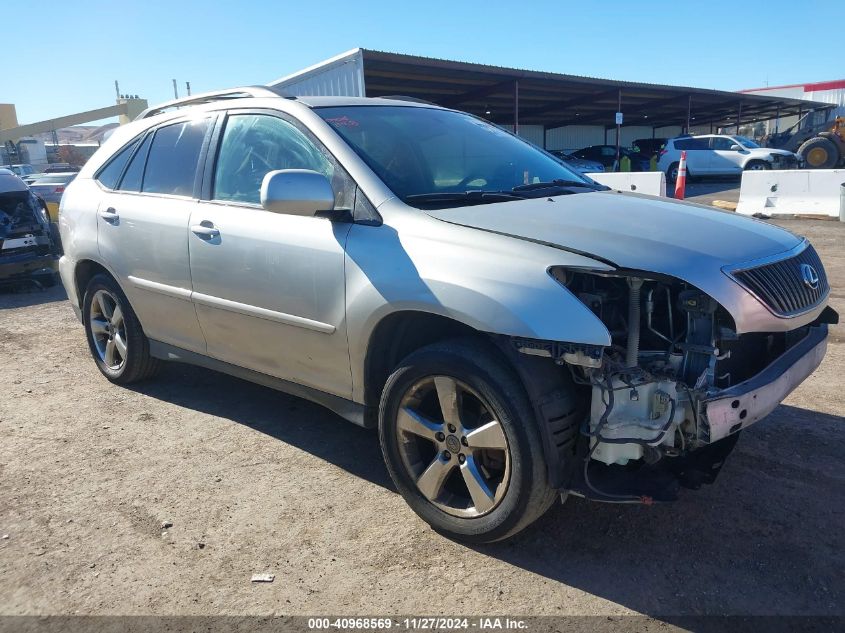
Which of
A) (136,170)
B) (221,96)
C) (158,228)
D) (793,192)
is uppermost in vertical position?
(221,96)

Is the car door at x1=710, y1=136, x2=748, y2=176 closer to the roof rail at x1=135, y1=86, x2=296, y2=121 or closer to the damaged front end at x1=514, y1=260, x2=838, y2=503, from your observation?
the roof rail at x1=135, y1=86, x2=296, y2=121

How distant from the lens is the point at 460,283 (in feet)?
8.45

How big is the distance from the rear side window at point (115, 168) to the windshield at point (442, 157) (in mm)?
1870

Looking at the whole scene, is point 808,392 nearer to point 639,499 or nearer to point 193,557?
point 639,499

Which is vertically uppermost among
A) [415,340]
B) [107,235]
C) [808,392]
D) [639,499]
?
[107,235]

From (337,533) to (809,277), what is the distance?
229cm

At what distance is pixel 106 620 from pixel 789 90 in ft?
210

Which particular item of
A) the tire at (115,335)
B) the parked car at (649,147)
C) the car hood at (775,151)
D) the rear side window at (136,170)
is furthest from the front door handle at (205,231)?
the parked car at (649,147)

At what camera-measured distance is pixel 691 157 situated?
24641mm

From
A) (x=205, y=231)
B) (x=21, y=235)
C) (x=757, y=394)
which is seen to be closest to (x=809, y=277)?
(x=757, y=394)

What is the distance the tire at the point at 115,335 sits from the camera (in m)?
4.55

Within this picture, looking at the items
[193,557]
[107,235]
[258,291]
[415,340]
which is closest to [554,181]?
[415,340]

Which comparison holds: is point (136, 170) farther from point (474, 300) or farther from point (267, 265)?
point (474, 300)

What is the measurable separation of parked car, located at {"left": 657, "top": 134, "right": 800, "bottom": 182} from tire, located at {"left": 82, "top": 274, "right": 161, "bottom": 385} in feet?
74.1
